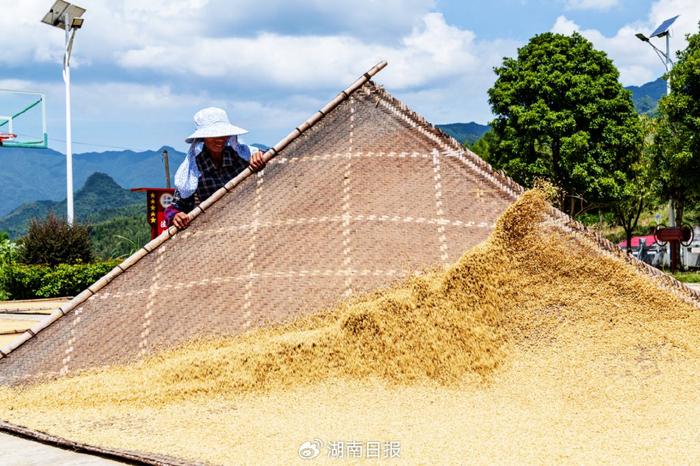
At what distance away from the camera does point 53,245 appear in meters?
18.1

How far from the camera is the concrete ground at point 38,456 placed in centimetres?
356

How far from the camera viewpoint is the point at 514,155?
84.0 ft

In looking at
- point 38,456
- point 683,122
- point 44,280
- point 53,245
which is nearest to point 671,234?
point 683,122

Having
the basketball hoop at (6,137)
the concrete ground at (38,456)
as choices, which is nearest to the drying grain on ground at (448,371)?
the concrete ground at (38,456)

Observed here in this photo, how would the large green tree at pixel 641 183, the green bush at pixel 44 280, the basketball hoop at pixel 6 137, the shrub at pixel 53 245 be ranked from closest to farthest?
the green bush at pixel 44 280 < the shrub at pixel 53 245 < the basketball hoop at pixel 6 137 < the large green tree at pixel 641 183

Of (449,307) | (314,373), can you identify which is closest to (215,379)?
(314,373)

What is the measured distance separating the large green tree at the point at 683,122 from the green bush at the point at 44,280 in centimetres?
1512

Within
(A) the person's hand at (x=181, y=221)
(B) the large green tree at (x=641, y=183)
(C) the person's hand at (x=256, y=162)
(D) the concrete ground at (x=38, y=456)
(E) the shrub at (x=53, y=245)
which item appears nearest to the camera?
(D) the concrete ground at (x=38, y=456)

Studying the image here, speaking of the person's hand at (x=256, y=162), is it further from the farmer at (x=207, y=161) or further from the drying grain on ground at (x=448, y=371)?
the drying grain on ground at (x=448, y=371)

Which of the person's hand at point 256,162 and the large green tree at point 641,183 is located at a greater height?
the large green tree at point 641,183

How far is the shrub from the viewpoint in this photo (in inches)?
714

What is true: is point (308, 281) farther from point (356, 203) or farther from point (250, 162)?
point (250, 162)

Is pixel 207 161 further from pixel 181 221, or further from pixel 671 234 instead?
pixel 671 234

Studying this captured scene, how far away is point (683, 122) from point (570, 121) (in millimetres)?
4177
